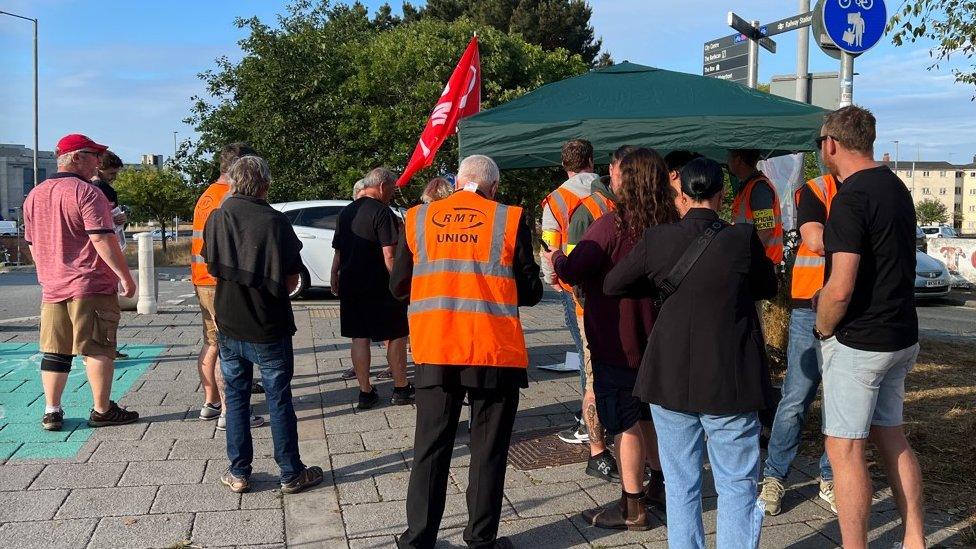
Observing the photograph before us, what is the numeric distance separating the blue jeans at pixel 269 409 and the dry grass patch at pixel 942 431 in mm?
3199

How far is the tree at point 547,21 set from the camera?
3812cm

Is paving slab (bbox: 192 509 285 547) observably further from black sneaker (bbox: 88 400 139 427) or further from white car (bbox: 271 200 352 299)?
white car (bbox: 271 200 352 299)

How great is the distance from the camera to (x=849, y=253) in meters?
3.04

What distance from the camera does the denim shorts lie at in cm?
317

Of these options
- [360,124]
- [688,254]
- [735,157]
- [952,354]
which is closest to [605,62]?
[360,124]

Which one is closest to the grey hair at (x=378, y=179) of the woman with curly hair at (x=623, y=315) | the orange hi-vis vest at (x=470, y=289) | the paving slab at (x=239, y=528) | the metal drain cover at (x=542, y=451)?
the metal drain cover at (x=542, y=451)

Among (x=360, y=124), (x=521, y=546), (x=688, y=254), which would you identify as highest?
(x=360, y=124)

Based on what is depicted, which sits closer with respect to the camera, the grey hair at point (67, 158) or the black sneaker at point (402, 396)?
the grey hair at point (67, 158)

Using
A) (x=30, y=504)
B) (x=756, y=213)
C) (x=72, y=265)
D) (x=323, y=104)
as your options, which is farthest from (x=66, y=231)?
(x=323, y=104)

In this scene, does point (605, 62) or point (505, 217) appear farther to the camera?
point (605, 62)

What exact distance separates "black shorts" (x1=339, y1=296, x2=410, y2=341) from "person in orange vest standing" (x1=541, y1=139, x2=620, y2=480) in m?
1.53

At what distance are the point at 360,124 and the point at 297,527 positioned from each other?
1739cm

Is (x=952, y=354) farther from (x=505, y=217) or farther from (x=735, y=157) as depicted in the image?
(x=505, y=217)

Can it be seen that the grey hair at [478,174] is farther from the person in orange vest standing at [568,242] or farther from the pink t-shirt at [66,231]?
the pink t-shirt at [66,231]
